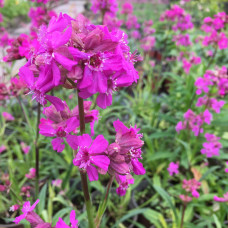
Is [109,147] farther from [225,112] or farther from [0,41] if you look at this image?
[0,41]

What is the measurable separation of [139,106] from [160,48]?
3206mm

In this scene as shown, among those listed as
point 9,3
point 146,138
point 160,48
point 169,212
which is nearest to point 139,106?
point 146,138

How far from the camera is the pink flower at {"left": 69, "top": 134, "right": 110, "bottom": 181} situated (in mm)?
742

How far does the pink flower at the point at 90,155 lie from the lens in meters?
0.74

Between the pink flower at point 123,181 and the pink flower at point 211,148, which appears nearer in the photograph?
the pink flower at point 123,181

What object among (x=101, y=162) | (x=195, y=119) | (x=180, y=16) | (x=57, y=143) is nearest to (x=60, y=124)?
(x=57, y=143)

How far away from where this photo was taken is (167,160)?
8.34ft

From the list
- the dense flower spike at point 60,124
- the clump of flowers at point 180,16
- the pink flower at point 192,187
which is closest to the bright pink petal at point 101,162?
the dense flower spike at point 60,124

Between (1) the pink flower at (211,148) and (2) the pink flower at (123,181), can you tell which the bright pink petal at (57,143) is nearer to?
(2) the pink flower at (123,181)

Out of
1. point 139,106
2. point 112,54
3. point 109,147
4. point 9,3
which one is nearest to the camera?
point 112,54

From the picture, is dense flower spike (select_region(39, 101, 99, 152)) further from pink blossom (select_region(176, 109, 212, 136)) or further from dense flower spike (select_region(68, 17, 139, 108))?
pink blossom (select_region(176, 109, 212, 136))

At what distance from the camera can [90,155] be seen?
749mm

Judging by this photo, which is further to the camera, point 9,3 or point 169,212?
point 9,3

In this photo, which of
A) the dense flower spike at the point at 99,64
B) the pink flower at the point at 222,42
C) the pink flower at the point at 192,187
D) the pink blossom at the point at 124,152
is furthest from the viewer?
the pink flower at the point at 222,42
